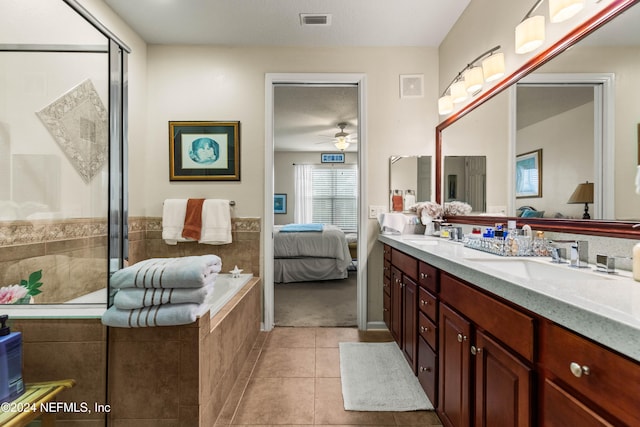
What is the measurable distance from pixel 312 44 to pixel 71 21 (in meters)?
1.77

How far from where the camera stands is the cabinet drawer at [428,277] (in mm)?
1445

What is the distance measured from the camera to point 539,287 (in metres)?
0.78

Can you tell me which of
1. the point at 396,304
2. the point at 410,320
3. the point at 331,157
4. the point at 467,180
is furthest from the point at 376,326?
the point at 331,157

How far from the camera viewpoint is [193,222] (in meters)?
2.54

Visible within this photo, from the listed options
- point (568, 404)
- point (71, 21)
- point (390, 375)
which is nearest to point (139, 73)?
point (71, 21)

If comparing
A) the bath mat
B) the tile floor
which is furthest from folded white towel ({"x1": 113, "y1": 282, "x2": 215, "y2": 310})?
→ the bath mat

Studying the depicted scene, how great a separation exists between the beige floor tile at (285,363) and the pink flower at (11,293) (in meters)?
1.28

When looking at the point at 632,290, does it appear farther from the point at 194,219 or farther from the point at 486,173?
the point at 194,219

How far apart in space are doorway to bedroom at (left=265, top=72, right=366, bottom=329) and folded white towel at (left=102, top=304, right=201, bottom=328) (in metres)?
1.36

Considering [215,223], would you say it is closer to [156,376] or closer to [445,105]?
[156,376]

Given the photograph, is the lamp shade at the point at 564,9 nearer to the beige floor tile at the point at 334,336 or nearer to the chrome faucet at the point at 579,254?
the chrome faucet at the point at 579,254

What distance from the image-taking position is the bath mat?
5.33ft

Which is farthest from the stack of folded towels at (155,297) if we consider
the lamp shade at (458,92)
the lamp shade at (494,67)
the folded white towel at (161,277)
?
the lamp shade at (458,92)

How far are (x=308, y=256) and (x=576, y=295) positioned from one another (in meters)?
3.66
